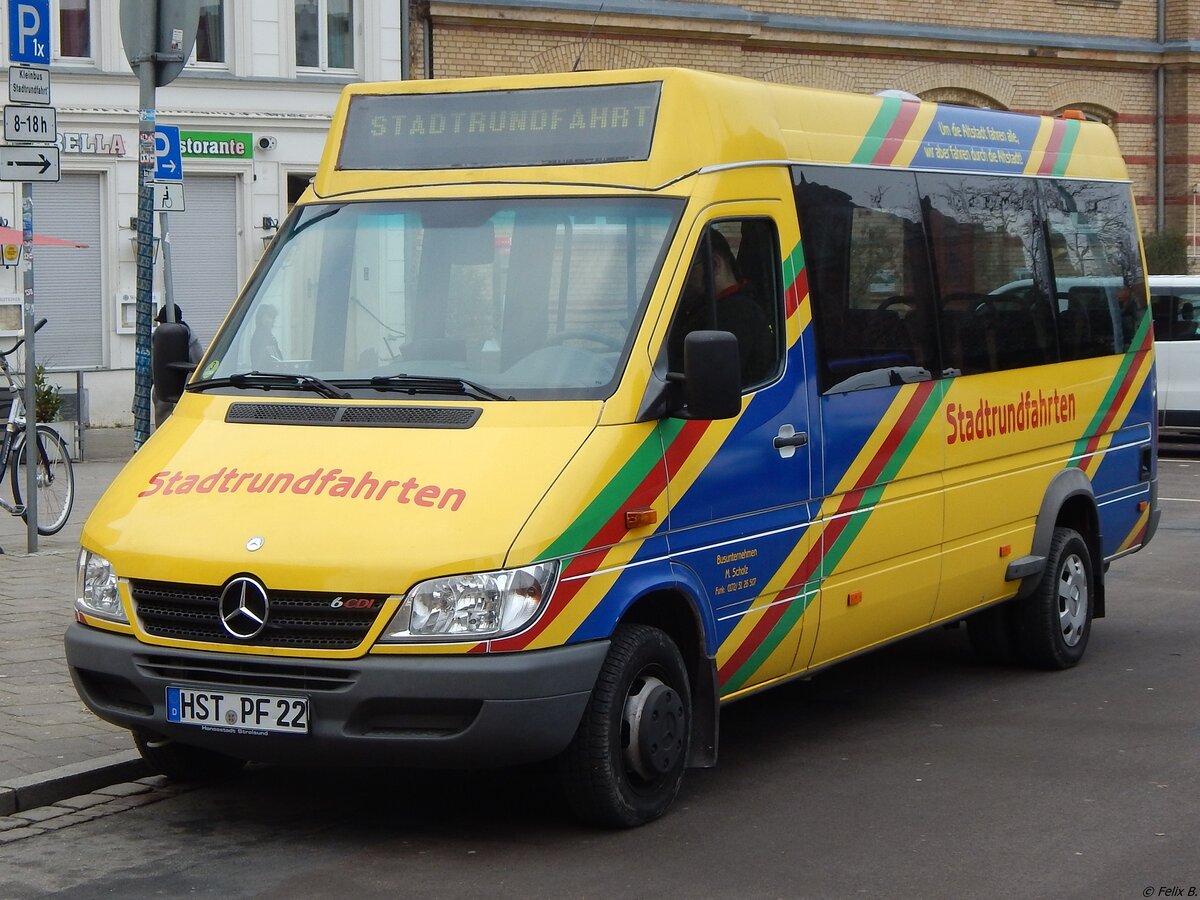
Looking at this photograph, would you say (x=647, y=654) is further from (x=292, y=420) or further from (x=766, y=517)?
(x=292, y=420)

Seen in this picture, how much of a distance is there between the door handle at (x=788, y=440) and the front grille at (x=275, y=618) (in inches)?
72.7

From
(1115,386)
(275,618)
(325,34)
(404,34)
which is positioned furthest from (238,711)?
(325,34)

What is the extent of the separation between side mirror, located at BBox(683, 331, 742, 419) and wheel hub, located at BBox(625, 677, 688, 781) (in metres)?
0.93

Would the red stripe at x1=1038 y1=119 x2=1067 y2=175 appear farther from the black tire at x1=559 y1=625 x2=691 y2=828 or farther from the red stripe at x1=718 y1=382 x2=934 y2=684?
the black tire at x1=559 y1=625 x2=691 y2=828

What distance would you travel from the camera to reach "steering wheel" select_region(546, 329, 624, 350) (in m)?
6.33

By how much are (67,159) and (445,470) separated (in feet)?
62.1

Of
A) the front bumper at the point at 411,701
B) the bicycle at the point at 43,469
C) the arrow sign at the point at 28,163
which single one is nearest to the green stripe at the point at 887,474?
the front bumper at the point at 411,701

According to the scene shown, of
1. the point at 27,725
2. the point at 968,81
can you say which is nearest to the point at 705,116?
the point at 27,725

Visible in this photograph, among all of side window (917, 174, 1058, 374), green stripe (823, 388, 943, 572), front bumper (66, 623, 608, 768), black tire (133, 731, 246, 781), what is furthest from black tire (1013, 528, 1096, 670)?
black tire (133, 731, 246, 781)

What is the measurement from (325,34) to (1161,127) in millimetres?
15232

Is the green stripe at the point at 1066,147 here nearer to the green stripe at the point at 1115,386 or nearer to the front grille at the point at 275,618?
the green stripe at the point at 1115,386

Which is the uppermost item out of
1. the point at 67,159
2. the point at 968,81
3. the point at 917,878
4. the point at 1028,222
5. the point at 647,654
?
the point at 968,81

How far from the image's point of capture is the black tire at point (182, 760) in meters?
6.84

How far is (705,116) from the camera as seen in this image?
6746 millimetres
